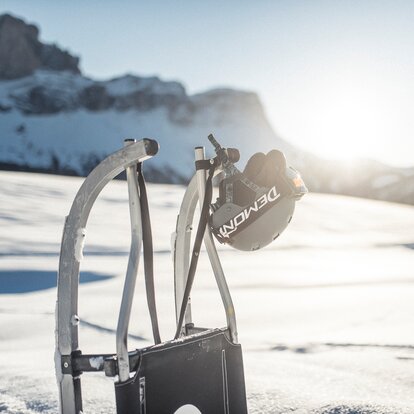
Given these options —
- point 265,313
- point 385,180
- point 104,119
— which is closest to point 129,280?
point 265,313

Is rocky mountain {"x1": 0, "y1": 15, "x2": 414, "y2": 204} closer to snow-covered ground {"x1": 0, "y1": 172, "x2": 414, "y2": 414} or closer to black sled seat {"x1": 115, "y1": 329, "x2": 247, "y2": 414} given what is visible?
snow-covered ground {"x1": 0, "y1": 172, "x2": 414, "y2": 414}

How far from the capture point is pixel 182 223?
2.11 m

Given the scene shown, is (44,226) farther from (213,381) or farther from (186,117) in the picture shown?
(186,117)

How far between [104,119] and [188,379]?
298 feet

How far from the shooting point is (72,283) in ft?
5.54

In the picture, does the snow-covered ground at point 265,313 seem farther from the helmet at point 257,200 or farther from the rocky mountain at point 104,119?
the rocky mountain at point 104,119

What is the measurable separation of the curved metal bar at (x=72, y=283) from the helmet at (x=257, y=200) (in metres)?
0.33

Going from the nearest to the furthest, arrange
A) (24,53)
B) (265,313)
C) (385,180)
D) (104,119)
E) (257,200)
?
(257,200) → (265,313) → (385,180) → (104,119) → (24,53)

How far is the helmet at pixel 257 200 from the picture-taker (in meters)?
1.76

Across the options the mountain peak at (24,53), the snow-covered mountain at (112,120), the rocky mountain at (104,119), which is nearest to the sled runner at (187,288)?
the rocky mountain at (104,119)

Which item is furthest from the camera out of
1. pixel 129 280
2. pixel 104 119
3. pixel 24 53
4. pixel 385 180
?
pixel 24 53

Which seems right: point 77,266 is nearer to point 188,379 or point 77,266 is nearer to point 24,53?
point 188,379

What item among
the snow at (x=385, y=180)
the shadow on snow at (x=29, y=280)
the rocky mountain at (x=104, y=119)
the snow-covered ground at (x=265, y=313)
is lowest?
the snow-covered ground at (x=265, y=313)

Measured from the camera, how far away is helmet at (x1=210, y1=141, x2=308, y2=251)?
1.76 m
